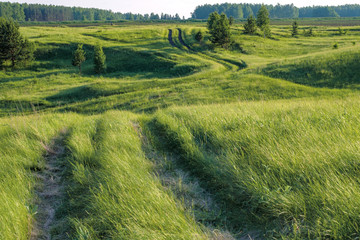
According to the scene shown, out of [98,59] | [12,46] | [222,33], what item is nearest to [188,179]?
[98,59]

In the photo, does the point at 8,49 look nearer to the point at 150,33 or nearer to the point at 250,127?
the point at 150,33

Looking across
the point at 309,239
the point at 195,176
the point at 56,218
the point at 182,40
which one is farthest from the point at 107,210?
the point at 182,40

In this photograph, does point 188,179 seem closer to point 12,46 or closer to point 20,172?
point 20,172

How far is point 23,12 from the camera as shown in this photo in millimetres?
174000

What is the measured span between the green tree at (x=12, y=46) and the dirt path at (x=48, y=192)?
4497 centimetres

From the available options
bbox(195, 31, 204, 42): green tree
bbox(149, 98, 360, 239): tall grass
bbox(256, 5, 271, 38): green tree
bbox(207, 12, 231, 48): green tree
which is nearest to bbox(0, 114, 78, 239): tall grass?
bbox(149, 98, 360, 239): tall grass

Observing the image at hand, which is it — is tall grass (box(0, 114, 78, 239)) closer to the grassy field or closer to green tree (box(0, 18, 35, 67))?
the grassy field

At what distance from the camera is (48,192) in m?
3.72

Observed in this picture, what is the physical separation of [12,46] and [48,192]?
47.2m

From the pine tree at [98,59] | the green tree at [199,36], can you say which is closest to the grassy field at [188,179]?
the pine tree at [98,59]

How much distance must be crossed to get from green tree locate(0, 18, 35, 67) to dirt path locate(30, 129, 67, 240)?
44971 millimetres

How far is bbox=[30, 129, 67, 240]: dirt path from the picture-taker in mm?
2889

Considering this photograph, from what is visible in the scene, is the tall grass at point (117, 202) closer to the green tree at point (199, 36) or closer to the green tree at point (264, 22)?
the green tree at point (199, 36)

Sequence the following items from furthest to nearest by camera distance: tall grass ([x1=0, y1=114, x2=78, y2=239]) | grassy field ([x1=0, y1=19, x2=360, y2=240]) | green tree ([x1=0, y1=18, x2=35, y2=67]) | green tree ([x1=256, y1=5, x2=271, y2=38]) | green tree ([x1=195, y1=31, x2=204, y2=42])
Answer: green tree ([x1=256, y1=5, x2=271, y2=38]) → green tree ([x1=195, y1=31, x2=204, y2=42]) → green tree ([x1=0, y1=18, x2=35, y2=67]) → tall grass ([x1=0, y1=114, x2=78, y2=239]) → grassy field ([x1=0, y1=19, x2=360, y2=240])
